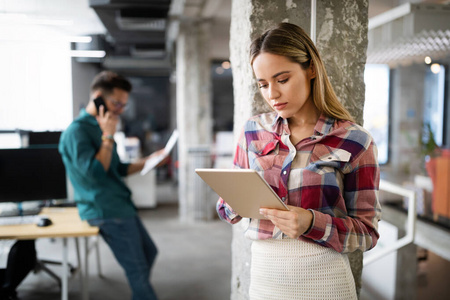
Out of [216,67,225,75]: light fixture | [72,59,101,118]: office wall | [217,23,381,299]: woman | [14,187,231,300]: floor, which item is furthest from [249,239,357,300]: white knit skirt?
[216,67,225,75]: light fixture

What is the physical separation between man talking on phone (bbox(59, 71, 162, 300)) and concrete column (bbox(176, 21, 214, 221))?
3.13m

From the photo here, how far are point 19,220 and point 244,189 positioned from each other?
2.17 meters

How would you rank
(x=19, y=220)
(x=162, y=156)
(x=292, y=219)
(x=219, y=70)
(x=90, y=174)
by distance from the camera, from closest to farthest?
(x=292, y=219) < (x=90, y=174) < (x=19, y=220) < (x=162, y=156) < (x=219, y=70)

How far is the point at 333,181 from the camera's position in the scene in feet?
3.54

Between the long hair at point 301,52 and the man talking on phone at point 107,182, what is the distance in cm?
147

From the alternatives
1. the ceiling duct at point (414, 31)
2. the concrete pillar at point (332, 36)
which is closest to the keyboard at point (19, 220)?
the concrete pillar at point (332, 36)

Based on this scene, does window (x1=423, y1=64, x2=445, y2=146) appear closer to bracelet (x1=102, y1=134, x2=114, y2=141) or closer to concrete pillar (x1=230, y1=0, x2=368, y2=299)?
concrete pillar (x1=230, y1=0, x2=368, y2=299)

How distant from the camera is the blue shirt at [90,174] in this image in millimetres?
2229

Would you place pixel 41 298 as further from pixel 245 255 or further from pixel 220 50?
pixel 220 50

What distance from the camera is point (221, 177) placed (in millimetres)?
1030

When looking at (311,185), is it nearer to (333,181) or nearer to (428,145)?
(333,181)

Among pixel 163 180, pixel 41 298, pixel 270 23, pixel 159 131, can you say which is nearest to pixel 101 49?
pixel 41 298

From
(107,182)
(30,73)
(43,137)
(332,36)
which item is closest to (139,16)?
(30,73)

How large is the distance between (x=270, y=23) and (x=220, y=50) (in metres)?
7.35
